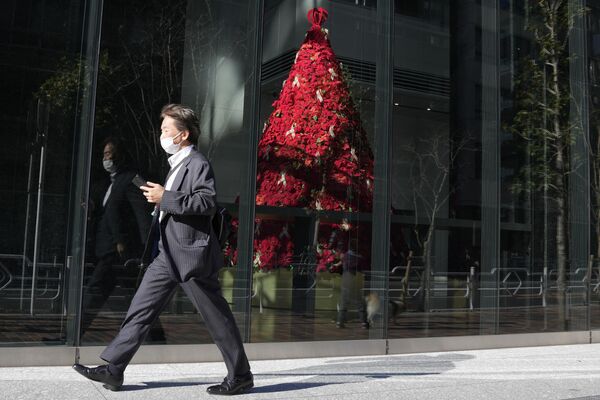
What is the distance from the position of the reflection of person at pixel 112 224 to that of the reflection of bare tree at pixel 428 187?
3.15m

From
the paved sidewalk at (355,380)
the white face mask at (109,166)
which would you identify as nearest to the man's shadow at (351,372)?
the paved sidewalk at (355,380)

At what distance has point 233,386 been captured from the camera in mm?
4578

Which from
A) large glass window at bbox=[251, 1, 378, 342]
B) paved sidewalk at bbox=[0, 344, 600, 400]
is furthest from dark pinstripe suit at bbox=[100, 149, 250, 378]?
large glass window at bbox=[251, 1, 378, 342]

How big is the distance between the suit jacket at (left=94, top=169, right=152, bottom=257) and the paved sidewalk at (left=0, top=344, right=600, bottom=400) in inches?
44.0

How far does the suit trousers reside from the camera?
14.7 ft

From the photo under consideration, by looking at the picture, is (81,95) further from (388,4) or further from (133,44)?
(388,4)

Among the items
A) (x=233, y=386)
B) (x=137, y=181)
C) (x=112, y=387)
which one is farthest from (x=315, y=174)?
(x=112, y=387)

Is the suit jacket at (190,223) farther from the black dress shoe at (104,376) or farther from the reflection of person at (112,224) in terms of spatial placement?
the reflection of person at (112,224)

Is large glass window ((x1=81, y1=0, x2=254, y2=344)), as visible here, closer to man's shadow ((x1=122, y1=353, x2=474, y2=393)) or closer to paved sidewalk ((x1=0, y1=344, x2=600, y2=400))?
paved sidewalk ((x1=0, y1=344, x2=600, y2=400))

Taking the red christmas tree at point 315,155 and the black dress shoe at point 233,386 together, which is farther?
the red christmas tree at point 315,155

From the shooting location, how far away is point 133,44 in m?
6.36

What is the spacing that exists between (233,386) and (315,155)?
3.40 meters

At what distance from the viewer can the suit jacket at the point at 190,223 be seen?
4.43m

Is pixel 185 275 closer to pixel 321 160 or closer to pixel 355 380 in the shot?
pixel 355 380
